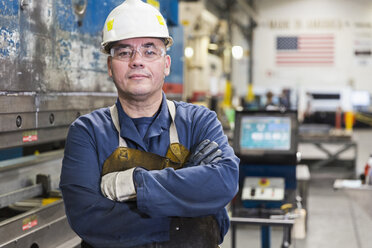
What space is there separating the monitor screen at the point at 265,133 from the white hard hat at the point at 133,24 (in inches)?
85.8

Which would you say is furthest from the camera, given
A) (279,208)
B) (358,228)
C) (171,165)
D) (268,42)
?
(268,42)

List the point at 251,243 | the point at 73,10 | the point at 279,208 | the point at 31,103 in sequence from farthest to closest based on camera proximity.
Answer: the point at 251,243 → the point at 279,208 → the point at 73,10 → the point at 31,103

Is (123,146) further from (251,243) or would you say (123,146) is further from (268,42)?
(268,42)

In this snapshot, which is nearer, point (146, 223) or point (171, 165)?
point (146, 223)

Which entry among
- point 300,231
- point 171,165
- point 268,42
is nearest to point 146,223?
point 171,165

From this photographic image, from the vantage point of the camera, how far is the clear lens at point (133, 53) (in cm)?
208

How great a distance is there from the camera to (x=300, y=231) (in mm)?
4785

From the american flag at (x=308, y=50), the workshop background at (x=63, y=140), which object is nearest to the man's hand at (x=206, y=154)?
the workshop background at (x=63, y=140)

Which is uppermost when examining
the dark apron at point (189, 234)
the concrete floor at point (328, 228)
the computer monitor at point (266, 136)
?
the computer monitor at point (266, 136)

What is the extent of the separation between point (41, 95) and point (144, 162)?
0.87 meters

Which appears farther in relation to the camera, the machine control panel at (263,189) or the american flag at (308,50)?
the american flag at (308,50)

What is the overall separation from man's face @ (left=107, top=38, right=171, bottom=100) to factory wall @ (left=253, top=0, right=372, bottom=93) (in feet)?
66.0

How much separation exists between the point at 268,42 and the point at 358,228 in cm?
1637

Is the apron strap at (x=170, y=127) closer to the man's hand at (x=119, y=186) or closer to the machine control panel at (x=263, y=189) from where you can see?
the man's hand at (x=119, y=186)
